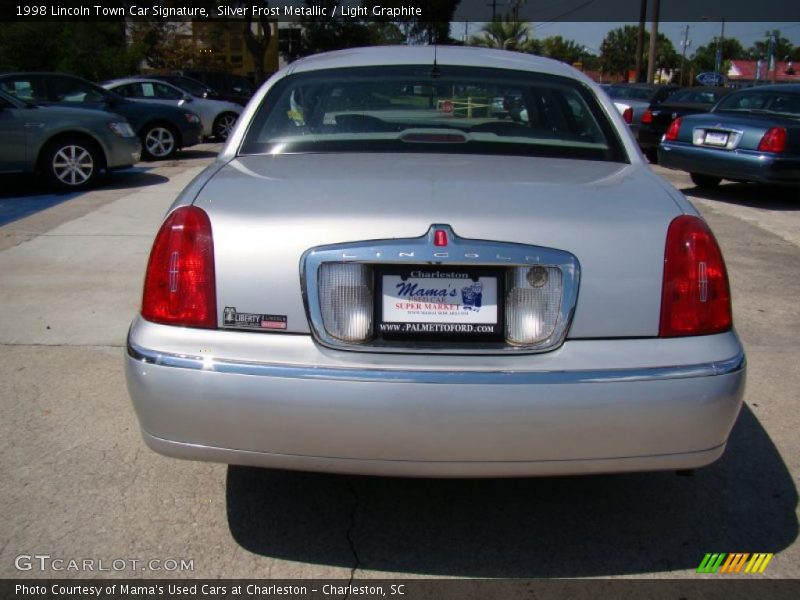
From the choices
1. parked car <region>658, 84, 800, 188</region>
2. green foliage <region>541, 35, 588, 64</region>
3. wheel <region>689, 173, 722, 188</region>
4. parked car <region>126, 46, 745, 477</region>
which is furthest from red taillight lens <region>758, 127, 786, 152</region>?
green foliage <region>541, 35, 588, 64</region>

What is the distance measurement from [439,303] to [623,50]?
108m

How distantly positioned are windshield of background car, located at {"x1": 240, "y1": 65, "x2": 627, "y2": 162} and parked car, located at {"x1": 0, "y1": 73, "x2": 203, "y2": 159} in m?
9.05

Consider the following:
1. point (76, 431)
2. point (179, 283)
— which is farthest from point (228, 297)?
point (76, 431)

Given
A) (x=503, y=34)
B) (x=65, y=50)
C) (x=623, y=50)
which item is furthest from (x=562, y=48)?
(x=65, y=50)

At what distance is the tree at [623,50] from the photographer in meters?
101

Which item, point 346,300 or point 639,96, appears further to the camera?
point 639,96

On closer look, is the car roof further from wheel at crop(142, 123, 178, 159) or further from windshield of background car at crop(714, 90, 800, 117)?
wheel at crop(142, 123, 178, 159)

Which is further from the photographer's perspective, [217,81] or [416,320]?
[217,81]

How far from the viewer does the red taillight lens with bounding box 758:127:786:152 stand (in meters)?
10.0

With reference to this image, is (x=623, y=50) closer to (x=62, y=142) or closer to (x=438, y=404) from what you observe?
(x=62, y=142)

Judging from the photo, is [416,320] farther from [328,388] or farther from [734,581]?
[734,581]

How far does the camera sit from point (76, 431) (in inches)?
144

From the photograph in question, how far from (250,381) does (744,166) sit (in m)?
9.33

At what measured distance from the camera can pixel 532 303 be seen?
2439 millimetres
